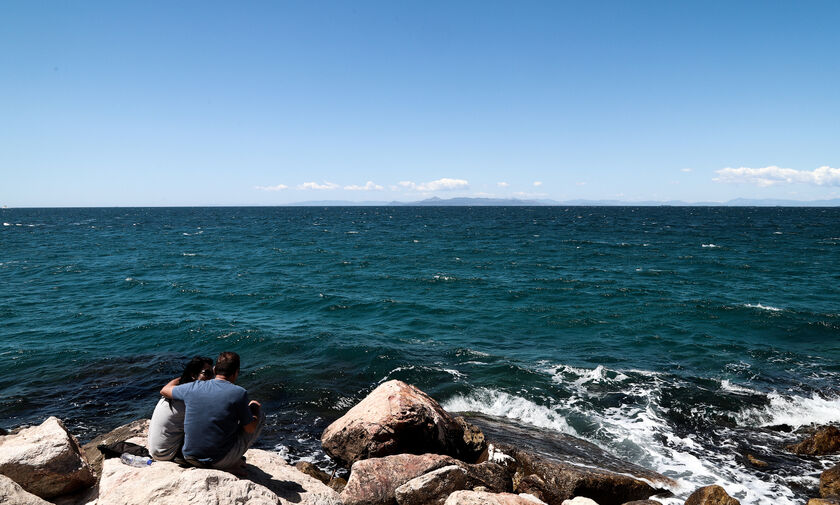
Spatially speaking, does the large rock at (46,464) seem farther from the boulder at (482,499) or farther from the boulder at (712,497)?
the boulder at (712,497)

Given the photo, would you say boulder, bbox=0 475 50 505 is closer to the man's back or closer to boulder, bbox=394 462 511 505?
the man's back

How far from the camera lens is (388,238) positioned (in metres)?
62.9

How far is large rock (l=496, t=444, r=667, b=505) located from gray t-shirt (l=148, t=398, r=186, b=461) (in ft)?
20.4

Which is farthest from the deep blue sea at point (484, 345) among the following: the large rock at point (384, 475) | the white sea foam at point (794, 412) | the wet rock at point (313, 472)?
the large rock at point (384, 475)

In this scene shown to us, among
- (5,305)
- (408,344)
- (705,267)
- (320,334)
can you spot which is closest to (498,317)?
(408,344)

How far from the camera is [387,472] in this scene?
8.02m

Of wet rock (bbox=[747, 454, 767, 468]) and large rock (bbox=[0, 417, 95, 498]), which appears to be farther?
wet rock (bbox=[747, 454, 767, 468])

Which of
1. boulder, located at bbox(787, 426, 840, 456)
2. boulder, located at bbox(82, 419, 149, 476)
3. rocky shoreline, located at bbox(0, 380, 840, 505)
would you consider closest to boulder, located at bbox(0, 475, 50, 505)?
rocky shoreline, located at bbox(0, 380, 840, 505)

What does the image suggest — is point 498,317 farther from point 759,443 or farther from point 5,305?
point 5,305

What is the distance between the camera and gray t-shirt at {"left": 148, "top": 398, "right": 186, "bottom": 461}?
6285 mm

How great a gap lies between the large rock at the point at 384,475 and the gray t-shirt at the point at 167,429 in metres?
2.87

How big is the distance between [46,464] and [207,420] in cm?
246

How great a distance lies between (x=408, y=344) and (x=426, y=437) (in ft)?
31.4

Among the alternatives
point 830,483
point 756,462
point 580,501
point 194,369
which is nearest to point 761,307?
point 756,462
